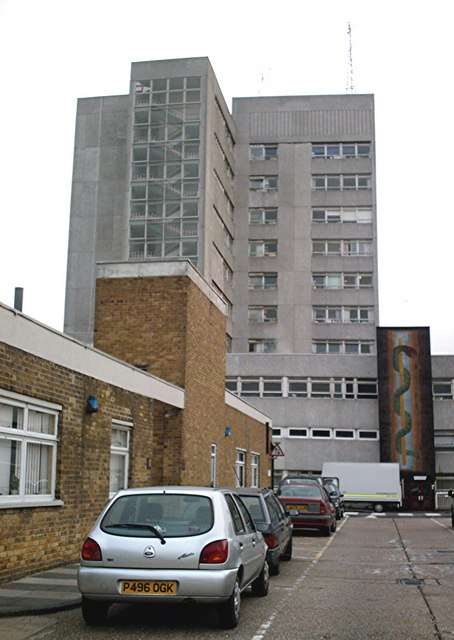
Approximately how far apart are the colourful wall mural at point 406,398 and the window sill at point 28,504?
37.4 metres

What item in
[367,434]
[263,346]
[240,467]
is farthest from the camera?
[263,346]

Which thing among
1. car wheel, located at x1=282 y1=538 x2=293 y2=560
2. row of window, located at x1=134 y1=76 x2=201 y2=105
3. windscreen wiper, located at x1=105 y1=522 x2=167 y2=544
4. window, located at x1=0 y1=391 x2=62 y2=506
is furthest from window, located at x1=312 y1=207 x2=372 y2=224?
windscreen wiper, located at x1=105 y1=522 x2=167 y2=544

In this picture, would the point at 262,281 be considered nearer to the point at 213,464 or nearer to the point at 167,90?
the point at 167,90

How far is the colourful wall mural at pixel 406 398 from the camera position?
48.1 meters

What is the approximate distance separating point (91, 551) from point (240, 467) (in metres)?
21.9

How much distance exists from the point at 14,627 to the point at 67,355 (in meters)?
5.86

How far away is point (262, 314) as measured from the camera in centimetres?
6431

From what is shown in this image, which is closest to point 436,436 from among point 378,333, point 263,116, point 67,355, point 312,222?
point 378,333

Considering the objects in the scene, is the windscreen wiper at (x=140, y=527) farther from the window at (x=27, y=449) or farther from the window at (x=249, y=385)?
the window at (x=249, y=385)

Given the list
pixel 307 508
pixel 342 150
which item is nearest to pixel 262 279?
pixel 342 150

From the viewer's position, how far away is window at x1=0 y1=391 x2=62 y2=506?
11.8 m

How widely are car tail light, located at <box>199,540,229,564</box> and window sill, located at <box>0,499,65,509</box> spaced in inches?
159

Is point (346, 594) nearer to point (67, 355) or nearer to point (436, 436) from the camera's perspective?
Answer: point (67, 355)

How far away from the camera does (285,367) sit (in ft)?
169
